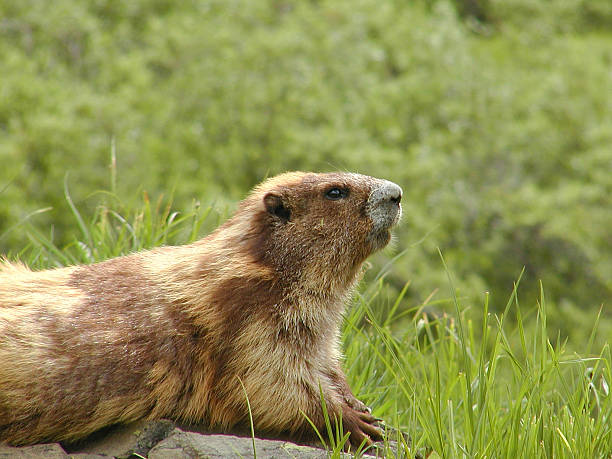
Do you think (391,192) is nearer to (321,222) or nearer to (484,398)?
(321,222)

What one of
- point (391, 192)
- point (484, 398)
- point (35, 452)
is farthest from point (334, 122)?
point (35, 452)

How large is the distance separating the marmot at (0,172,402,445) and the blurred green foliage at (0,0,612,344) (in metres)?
8.60

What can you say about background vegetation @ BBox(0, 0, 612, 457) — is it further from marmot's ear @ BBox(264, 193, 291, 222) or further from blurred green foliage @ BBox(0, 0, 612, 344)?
marmot's ear @ BBox(264, 193, 291, 222)

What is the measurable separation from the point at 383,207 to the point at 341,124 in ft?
35.4

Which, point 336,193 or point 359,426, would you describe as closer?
point 359,426

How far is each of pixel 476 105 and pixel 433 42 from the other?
5.22 ft

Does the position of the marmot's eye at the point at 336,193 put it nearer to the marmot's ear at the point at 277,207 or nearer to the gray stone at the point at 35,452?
the marmot's ear at the point at 277,207

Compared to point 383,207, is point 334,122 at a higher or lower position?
lower

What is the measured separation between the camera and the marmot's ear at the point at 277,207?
4.45m

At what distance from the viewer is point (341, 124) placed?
15156 millimetres

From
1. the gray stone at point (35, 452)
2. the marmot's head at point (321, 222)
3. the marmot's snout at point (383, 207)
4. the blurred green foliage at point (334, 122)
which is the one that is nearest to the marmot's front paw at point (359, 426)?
the marmot's head at point (321, 222)

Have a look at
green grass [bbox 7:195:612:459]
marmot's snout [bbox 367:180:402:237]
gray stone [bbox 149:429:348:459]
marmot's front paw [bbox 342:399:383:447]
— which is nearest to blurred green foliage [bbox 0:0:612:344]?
green grass [bbox 7:195:612:459]

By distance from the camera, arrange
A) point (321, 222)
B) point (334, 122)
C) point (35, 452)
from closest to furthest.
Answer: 1. point (35, 452)
2. point (321, 222)
3. point (334, 122)

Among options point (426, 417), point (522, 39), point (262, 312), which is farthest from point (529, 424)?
point (522, 39)
